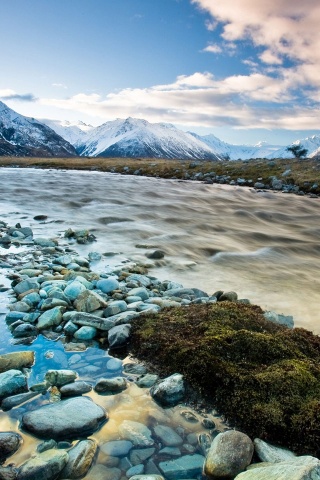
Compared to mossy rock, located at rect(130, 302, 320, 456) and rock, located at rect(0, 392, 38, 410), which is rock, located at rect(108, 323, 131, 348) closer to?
mossy rock, located at rect(130, 302, 320, 456)

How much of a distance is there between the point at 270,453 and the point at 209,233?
1680 cm

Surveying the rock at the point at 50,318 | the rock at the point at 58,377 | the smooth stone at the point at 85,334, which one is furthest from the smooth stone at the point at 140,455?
the rock at the point at 50,318

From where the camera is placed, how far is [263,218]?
2769cm

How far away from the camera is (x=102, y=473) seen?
4.01 m

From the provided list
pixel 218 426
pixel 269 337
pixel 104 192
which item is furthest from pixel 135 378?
pixel 104 192

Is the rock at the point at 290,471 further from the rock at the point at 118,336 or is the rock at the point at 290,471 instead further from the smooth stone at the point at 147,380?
the rock at the point at 118,336

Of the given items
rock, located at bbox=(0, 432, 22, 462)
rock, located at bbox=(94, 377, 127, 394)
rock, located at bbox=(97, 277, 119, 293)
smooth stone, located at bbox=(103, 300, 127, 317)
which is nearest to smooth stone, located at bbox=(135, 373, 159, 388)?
rock, located at bbox=(94, 377, 127, 394)

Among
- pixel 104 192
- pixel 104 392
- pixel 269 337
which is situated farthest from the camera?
pixel 104 192

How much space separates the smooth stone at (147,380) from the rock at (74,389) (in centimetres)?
74

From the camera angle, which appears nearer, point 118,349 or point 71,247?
point 118,349

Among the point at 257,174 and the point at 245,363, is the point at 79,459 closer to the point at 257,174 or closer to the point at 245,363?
the point at 245,363

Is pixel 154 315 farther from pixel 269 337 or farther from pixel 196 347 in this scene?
pixel 269 337

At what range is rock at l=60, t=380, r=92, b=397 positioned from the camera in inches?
208

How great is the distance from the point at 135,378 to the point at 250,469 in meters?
2.42
